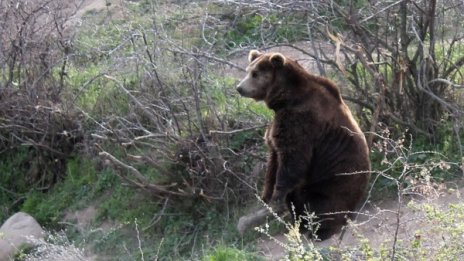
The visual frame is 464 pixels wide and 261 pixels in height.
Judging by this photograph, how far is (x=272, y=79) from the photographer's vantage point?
25.4ft

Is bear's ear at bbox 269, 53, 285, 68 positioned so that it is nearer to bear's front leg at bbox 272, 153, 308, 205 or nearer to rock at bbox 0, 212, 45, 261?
bear's front leg at bbox 272, 153, 308, 205

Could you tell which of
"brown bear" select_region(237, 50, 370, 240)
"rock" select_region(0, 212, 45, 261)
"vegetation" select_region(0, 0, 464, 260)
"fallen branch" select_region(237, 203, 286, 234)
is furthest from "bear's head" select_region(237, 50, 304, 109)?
"rock" select_region(0, 212, 45, 261)

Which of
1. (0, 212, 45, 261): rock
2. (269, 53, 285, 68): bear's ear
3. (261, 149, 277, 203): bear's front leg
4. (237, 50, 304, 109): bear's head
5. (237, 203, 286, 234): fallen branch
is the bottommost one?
(0, 212, 45, 261): rock

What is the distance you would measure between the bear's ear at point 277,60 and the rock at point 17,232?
398 centimetres

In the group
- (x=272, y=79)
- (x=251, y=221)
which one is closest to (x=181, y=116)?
(x=251, y=221)

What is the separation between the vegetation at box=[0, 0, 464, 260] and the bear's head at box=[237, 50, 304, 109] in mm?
468

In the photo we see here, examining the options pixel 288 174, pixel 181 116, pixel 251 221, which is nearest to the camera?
pixel 288 174

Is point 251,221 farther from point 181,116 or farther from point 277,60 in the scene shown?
point 277,60

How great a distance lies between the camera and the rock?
10353 mm

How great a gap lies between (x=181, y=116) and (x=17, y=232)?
2269mm

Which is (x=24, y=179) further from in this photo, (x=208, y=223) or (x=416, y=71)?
(x=416, y=71)

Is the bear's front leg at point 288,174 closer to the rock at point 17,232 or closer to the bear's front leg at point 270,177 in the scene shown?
the bear's front leg at point 270,177

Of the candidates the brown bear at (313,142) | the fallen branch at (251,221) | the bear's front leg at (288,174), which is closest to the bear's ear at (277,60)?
the brown bear at (313,142)

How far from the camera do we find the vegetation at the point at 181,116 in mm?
9281
